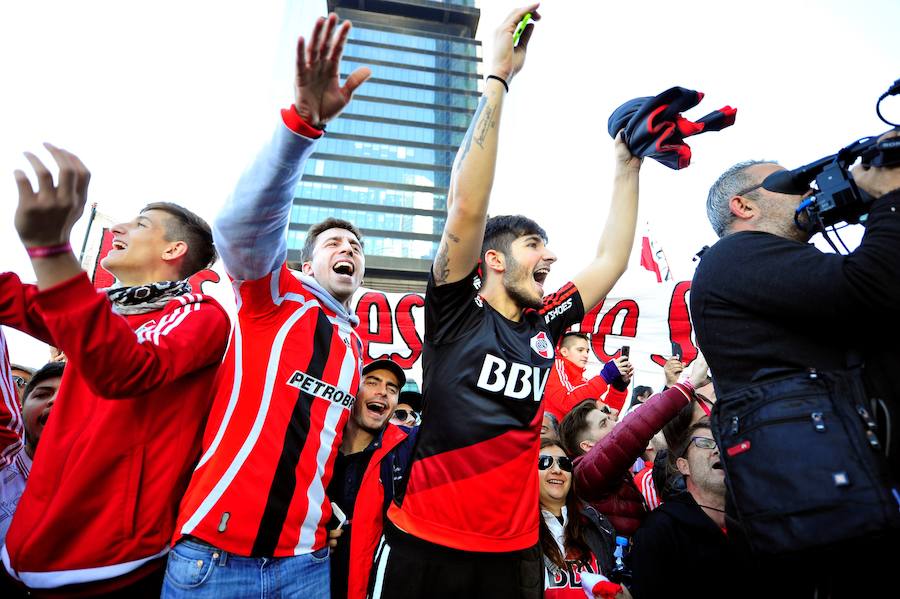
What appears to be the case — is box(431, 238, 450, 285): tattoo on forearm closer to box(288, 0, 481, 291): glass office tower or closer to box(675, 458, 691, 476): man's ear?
box(675, 458, 691, 476): man's ear

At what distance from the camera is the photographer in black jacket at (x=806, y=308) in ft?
3.83

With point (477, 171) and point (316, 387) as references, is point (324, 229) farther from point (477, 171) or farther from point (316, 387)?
point (477, 171)

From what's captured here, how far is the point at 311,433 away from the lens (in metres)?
1.71

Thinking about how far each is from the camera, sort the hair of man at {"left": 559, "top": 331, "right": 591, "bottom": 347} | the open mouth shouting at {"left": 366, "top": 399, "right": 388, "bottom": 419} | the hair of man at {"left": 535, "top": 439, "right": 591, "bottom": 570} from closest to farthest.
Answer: the hair of man at {"left": 535, "top": 439, "right": 591, "bottom": 570}, the open mouth shouting at {"left": 366, "top": 399, "right": 388, "bottom": 419}, the hair of man at {"left": 559, "top": 331, "right": 591, "bottom": 347}

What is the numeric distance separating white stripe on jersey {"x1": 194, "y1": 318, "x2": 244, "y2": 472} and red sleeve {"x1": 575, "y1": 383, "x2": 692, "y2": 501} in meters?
1.95

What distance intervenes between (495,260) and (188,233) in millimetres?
1367

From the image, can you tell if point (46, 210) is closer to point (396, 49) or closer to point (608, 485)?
point (608, 485)

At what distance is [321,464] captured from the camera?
174 cm

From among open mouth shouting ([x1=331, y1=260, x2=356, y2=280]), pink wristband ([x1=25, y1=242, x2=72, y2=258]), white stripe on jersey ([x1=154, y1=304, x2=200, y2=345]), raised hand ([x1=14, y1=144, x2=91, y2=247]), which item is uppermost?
raised hand ([x1=14, y1=144, x2=91, y2=247])

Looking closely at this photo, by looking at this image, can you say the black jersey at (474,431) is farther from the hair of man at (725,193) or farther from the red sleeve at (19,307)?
the red sleeve at (19,307)

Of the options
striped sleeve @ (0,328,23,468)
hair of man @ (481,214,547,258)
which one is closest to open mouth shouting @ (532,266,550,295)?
hair of man @ (481,214,547,258)

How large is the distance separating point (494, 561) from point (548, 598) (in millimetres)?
810

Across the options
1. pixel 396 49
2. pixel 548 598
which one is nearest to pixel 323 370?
pixel 548 598

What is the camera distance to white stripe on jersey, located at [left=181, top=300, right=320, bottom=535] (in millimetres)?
1466
